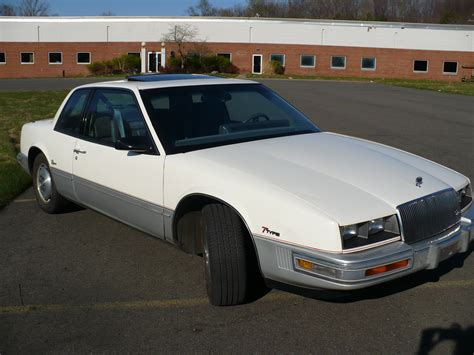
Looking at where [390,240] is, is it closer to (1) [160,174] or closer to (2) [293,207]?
(2) [293,207]

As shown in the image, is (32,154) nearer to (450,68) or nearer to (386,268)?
(386,268)

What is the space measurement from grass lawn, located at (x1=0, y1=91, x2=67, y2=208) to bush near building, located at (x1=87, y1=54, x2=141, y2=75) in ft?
79.4

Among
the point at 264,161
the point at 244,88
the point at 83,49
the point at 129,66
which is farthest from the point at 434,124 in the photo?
the point at 83,49

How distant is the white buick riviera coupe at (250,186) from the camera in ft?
11.1

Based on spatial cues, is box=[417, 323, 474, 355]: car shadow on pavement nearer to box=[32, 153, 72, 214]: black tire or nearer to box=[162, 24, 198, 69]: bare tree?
box=[32, 153, 72, 214]: black tire

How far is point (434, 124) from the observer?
14164 millimetres

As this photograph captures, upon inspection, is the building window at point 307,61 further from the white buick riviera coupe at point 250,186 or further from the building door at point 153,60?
the white buick riviera coupe at point 250,186

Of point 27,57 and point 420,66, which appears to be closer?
point 420,66

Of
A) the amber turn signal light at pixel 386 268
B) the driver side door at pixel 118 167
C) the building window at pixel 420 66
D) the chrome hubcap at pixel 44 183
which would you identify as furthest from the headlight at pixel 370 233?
the building window at pixel 420 66

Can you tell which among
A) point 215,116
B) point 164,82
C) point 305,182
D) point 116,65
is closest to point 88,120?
point 164,82

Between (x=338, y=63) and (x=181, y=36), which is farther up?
(x=181, y=36)

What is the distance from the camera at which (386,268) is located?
337 cm

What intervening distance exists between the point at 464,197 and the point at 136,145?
8.63 ft

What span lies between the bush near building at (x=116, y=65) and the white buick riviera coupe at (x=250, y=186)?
4084 centimetres
